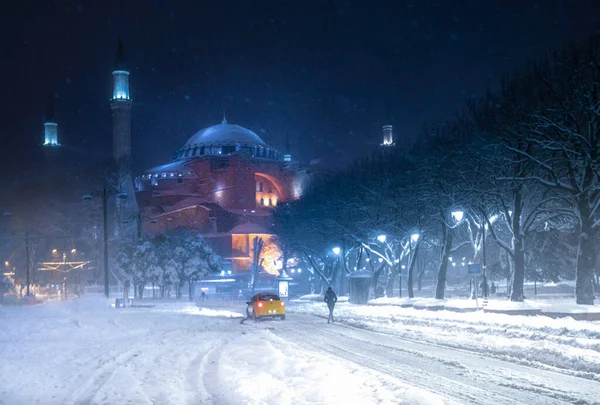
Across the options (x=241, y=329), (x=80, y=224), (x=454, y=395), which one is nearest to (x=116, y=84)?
(x=80, y=224)

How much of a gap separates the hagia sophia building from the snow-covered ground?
70.8 meters

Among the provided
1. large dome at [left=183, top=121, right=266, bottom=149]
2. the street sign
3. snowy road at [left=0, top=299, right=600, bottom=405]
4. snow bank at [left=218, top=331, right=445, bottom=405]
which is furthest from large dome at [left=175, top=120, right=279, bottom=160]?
snow bank at [left=218, top=331, right=445, bottom=405]

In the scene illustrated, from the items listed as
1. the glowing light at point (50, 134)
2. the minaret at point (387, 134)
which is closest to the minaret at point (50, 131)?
the glowing light at point (50, 134)

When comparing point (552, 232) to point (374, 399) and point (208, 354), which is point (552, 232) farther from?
point (374, 399)

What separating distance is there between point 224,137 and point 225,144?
2677mm

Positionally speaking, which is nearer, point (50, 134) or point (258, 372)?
point (258, 372)

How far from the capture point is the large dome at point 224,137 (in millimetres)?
137500

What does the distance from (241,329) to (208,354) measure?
34.3ft

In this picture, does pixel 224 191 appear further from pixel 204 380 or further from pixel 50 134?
pixel 204 380

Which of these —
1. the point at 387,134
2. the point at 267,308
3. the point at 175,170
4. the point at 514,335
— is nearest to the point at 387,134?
the point at 387,134

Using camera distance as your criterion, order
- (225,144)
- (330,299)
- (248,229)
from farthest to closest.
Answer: (225,144) < (248,229) < (330,299)

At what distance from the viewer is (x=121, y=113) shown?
108 m

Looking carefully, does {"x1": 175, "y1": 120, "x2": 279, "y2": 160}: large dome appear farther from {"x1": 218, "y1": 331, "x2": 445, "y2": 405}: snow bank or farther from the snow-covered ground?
{"x1": 218, "y1": 331, "x2": 445, "y2": 405}: snow bank

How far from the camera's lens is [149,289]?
8750cm
